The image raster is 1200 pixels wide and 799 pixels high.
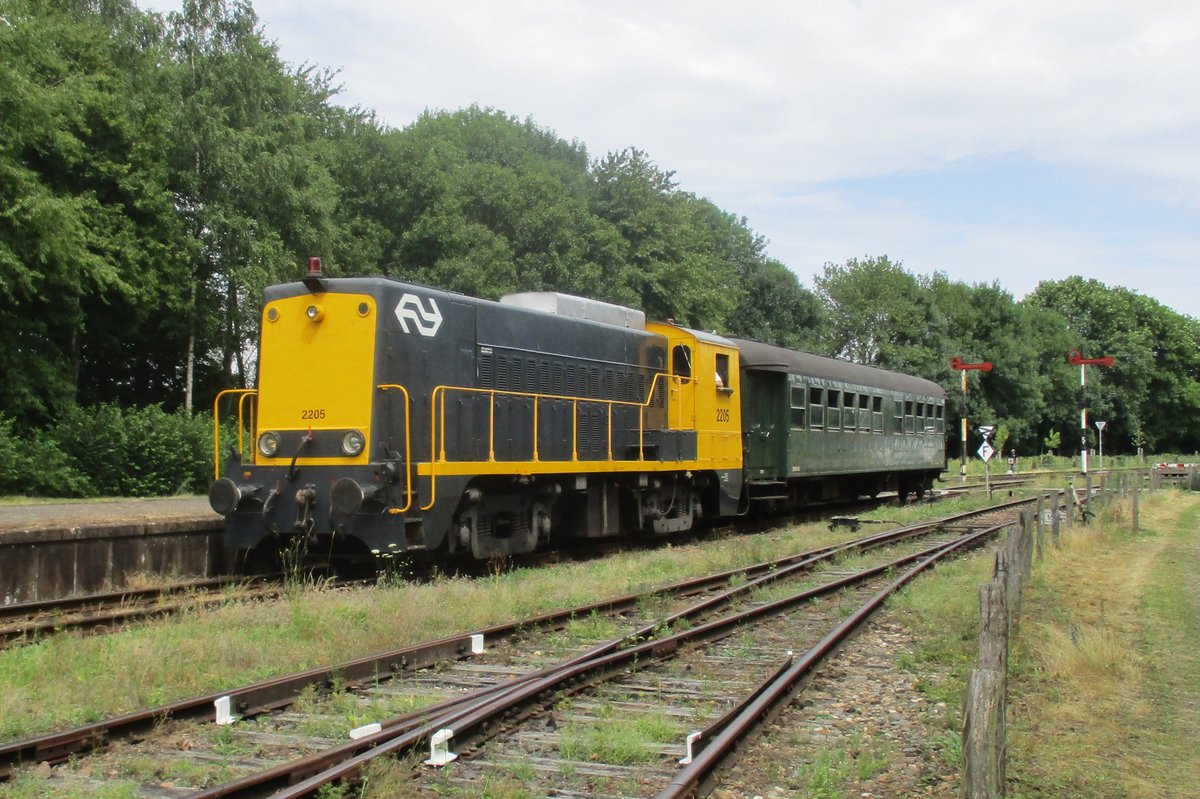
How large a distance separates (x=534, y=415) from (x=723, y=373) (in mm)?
5799

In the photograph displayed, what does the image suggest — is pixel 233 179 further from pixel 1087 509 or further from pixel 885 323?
pixel 885 323

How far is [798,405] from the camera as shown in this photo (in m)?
21.1

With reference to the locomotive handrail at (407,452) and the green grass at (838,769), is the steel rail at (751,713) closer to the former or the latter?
the green grass at (838,769)

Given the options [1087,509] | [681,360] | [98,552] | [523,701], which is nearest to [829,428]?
[681,360]

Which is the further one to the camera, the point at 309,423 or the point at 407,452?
the point at 309,423

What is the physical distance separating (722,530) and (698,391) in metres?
3.72

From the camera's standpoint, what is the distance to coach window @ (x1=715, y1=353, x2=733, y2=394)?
18.7 m

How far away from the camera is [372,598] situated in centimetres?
999

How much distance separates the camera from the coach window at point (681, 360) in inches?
704

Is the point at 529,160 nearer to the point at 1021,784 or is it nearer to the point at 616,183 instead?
the point at 616,183

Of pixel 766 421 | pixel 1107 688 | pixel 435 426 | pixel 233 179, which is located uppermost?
pixel 233 179

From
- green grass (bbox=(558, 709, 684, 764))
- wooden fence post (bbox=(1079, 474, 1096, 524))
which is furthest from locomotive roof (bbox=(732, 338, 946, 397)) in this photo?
green grass (bbox=(558, 709, 684, 764))

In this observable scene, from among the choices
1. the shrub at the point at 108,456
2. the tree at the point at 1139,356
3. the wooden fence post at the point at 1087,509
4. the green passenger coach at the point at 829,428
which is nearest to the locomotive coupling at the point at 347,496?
the green passenger coach at the point at 829,428

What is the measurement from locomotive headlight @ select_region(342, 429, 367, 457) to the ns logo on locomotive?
2cm
